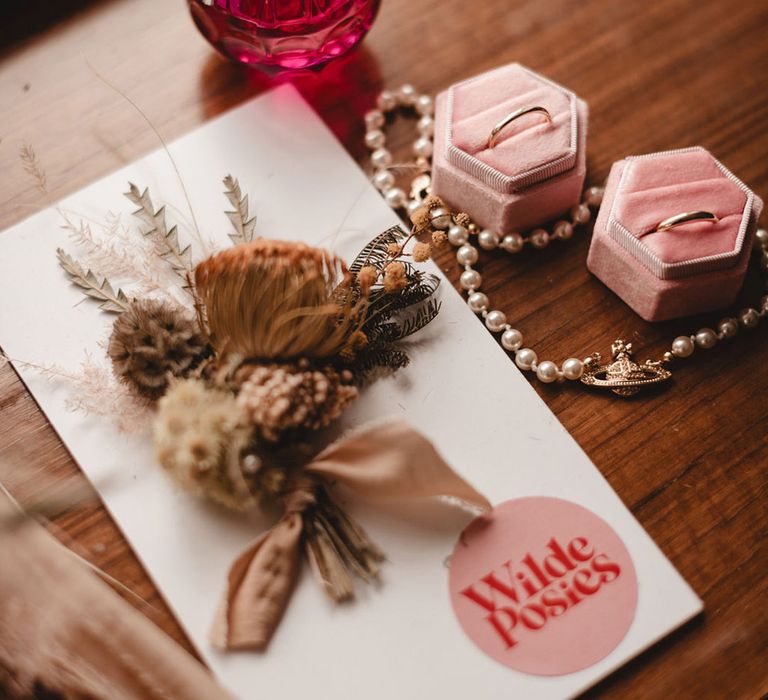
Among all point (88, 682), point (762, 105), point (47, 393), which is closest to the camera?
point (88, 682)

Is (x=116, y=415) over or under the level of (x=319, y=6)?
under

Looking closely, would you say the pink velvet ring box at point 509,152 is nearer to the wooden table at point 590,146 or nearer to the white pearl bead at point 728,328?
the wooden table at point 590,146

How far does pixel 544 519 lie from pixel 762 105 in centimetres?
55

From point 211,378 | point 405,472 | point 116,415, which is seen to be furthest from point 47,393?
point 405,472

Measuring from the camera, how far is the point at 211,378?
26.6 inches

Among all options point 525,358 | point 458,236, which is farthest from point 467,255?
point 525,358

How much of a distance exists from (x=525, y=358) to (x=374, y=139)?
300 mm

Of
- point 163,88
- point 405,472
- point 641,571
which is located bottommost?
point 641,571

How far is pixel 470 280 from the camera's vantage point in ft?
2.62

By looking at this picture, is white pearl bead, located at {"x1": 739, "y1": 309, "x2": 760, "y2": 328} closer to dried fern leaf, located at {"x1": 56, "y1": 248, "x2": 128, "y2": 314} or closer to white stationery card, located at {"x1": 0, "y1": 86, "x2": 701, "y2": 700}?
white stationery card, located at {"x1": 0, "y1": 86, "x2": 701, "y2": 700}

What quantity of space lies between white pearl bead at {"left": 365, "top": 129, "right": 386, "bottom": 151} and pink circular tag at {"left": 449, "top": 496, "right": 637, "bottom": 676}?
415mm

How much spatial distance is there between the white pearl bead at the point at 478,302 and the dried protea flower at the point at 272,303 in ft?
0.54

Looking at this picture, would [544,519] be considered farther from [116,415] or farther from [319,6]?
[319,6]

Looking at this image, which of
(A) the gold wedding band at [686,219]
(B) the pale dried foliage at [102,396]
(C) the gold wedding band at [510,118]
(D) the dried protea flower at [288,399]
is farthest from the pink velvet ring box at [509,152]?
(B) the pale dried foliage at [102,396]
